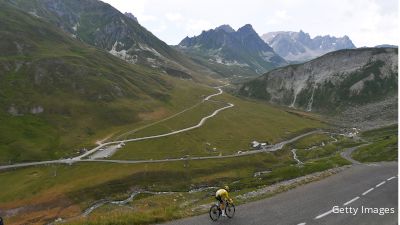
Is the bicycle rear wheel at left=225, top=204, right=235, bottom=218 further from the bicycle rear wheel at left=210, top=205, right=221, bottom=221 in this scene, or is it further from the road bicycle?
the bicycle rear wheel at left=210, top=205, right=221, bottom=221

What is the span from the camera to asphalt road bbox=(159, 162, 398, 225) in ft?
103

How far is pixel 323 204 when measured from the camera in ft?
121

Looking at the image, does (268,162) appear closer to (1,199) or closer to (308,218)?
(1,199)

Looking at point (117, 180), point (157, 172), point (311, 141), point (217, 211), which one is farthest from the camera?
point (311, 141)

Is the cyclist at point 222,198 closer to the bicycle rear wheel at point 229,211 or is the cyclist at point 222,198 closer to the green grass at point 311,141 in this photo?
the bicycle rear wheel at point 229,211

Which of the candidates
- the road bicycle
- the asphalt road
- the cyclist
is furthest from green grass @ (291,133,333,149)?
the road bicycle

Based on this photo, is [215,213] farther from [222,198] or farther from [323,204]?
[323,204]

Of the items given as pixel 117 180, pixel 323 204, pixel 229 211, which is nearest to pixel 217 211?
pixel 229 211

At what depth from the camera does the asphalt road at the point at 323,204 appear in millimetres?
31469

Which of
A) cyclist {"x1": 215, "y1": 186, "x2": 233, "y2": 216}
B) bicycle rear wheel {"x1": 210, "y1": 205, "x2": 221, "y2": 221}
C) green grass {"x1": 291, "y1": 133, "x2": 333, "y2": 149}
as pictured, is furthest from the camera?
green grass {"x1": 291, "y1": 133, "x2": 333, "y2": 149}

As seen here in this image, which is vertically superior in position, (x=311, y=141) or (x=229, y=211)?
(x=229, y=211)

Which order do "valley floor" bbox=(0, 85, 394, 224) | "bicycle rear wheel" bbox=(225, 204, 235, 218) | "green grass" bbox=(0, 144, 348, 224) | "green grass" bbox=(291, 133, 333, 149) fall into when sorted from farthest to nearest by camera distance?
"green grass" bbox=(291, 133, 333, 149), "green grass" bbox=(0, 144, 348, 224), "valley floor" bbox=(0, 85, 394, 224), "bicycle rear wheel" bbox=(225, 204, 235, 218)

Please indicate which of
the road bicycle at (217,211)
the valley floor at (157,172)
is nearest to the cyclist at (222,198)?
the road bicycle at (217,211)

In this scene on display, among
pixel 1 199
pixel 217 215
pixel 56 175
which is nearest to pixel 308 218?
pixel 217 215
